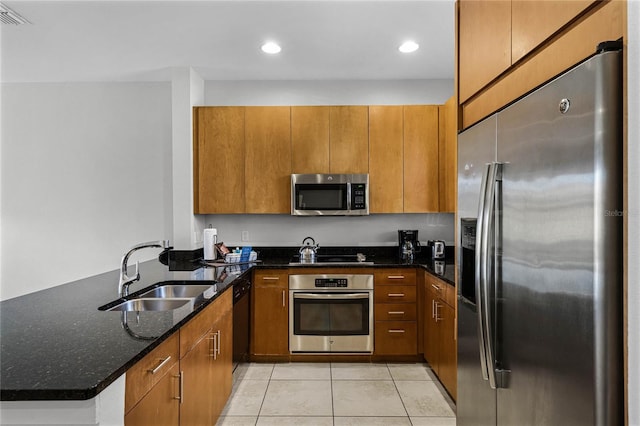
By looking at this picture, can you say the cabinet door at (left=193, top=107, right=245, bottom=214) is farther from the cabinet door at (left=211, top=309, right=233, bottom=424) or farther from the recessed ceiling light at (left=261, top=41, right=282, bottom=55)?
the cabinet door at (left=211, top=309, right=233, bottom=424)

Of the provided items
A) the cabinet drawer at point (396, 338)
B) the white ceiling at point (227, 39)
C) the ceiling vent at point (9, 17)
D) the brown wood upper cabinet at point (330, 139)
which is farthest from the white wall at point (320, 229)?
the ceiling vent at point (9, 17)

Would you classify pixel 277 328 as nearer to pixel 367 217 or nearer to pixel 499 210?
pixel 367 217

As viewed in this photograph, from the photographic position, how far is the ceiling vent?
2681mm

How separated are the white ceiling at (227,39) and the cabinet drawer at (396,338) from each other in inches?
94.7

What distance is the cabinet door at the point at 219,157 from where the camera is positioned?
3.88m

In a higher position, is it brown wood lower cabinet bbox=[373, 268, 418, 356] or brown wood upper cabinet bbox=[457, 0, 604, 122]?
brown wood upper cabinet bbox=[457, 0, 604, 122]

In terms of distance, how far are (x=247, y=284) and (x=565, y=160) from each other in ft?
9.03

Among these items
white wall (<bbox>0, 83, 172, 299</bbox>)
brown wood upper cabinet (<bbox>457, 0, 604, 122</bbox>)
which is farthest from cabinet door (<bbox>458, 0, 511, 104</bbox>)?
white wall (<bbox>0, 83, 172, 299</bbox>)

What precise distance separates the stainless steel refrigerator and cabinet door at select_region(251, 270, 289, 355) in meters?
2.07

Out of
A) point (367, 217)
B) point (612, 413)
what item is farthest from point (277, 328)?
point (612, 413)

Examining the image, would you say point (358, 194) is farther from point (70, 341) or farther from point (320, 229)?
point (70, 341)

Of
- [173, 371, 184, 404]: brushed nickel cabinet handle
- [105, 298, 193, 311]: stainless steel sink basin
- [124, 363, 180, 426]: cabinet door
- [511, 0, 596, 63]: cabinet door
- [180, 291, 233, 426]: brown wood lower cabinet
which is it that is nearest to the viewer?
[511, 0, 596, 63]: cabinet door

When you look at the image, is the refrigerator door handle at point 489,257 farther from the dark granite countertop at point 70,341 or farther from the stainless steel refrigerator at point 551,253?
the dark granite countertop at point 70,341

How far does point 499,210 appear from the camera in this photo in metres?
1.43
